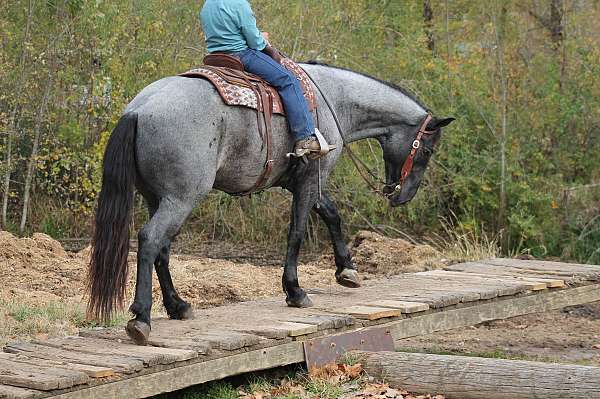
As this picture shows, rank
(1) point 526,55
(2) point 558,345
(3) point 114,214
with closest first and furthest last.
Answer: (3) point 114,214 → (2) point 558,345 → (1) point 526,55

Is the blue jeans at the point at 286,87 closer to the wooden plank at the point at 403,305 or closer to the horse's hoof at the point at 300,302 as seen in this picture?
the horse's hoof at the point at 300,302

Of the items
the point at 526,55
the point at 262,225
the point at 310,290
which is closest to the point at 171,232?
the point at 310,290

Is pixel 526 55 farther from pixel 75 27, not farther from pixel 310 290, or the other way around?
pixel 310 290

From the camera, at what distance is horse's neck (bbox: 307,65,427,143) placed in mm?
8102

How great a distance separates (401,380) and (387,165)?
2.21m

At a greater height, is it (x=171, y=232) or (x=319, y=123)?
(x=319, y=123)

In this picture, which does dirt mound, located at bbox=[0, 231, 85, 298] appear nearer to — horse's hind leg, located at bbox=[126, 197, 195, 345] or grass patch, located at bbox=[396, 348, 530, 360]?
grass patch, located at bbox=[396, 348, 530, 360]

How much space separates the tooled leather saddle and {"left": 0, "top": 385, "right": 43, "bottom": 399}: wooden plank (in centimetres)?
233

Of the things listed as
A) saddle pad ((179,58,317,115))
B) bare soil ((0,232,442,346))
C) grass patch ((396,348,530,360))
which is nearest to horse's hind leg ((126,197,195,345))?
saddle pad ((179,58,317,115))

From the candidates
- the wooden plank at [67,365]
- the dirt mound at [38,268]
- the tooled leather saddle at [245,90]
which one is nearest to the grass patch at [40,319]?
the dirt mound at [38,268]

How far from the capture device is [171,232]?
670 cm

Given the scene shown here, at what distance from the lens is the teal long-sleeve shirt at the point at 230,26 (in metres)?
7.25

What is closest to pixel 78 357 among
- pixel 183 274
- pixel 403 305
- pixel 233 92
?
pixel 233 92

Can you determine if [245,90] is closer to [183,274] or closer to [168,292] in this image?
[168,292]
